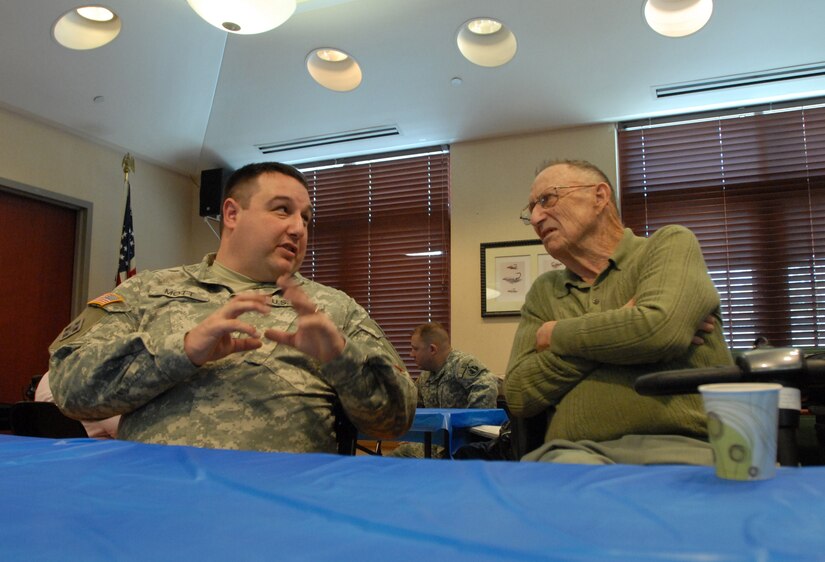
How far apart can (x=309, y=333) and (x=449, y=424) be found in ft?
5.16

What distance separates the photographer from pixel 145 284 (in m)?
1.55

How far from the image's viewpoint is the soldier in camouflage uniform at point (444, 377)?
3.64 m

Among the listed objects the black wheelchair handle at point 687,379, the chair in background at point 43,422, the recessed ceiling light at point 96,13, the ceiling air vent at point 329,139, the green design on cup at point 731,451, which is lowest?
the chair in background at point 43,422

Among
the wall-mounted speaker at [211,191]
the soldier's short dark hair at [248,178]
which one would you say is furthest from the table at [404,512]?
the wall-mounted speaker at [211,191]

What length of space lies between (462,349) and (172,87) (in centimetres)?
279

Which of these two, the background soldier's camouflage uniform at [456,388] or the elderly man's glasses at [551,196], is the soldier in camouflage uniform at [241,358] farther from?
the background soldier's camouflage uniform at [456,388]

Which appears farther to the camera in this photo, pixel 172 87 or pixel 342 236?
pixel 342 236

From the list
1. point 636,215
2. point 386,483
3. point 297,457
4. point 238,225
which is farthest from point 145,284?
point 636,215

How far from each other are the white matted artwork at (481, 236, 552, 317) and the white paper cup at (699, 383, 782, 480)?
161 inches

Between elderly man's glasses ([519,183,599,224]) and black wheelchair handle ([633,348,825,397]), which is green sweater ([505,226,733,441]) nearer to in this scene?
elderly man's glasses ([519,183,599,224])

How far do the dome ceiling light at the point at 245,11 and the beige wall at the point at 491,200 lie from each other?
211 centimetres

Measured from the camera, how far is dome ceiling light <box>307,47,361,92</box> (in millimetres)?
4488

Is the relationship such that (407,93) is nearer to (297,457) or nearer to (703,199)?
(703,199)

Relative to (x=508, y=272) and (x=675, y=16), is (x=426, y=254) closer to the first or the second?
(x=508, y=272)
